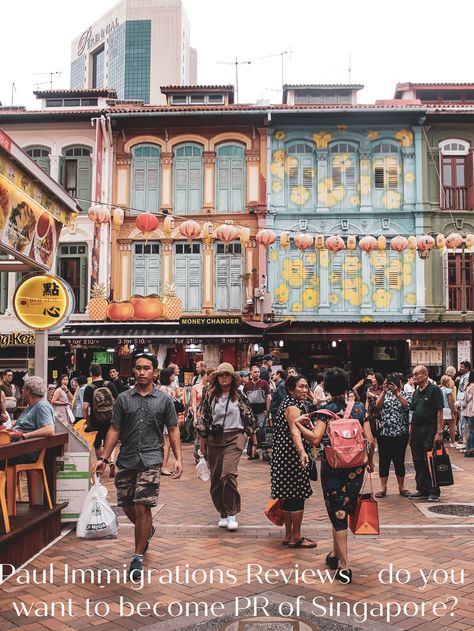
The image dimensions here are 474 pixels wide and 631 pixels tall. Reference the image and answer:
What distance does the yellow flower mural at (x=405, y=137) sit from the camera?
21406 mm

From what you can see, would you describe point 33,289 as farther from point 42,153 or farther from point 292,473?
point 42,153

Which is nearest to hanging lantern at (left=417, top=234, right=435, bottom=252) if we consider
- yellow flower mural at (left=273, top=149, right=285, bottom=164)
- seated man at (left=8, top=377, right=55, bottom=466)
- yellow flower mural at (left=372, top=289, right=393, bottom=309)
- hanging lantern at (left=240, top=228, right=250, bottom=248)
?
hanging lantern at (left=240, top=228, right=250, bottom=248)

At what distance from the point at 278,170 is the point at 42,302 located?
14.9 metres

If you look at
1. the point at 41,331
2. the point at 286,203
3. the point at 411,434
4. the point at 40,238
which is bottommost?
the point at 411,434

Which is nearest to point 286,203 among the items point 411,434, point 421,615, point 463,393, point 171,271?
point 171,271

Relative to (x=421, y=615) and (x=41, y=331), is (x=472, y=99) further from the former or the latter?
(x=421, y=615)

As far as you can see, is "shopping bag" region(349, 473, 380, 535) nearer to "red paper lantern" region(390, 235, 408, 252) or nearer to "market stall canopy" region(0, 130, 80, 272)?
"market stall canopy" region(0, 130, 80, 272)

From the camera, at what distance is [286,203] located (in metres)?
21.5

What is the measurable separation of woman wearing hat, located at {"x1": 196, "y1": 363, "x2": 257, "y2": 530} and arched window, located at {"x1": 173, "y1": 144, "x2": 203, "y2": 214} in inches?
603

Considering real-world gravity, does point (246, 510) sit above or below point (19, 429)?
below

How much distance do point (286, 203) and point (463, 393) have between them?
9.77 meters

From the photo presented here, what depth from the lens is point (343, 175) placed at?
21.5 meters

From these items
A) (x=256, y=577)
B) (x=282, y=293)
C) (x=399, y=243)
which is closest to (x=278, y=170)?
(x=282, y=293)

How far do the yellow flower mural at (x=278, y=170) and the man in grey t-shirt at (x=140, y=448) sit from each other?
54.9 feet
